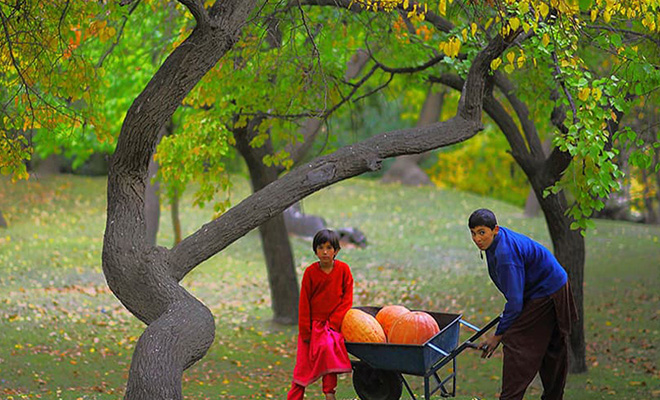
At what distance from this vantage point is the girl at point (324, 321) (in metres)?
7.02

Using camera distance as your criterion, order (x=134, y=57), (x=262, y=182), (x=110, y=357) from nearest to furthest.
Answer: (x=110, y=357) < (x=262, y=182) < (x=134, y=57)

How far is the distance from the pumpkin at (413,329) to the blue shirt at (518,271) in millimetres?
583

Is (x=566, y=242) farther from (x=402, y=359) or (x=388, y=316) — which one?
(x=402, y=359)

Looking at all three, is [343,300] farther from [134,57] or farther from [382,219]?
[382,219]

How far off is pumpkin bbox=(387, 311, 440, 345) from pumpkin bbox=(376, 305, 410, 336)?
0.34ft

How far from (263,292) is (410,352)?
12.5m

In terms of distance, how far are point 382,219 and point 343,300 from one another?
20124 mm

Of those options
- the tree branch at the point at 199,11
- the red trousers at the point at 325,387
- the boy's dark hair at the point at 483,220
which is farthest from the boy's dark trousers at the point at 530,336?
the tree branch at the point at 199,11

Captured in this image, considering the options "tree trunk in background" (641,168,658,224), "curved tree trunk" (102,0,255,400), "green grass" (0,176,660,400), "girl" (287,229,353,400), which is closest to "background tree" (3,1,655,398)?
"curved tree trunk" (102,0,255,400)

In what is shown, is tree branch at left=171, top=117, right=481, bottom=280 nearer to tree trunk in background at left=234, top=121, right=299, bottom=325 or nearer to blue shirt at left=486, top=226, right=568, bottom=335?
blue shirt at left=486, top=226, right=568, bottom=335

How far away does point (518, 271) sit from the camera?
20.5 feet

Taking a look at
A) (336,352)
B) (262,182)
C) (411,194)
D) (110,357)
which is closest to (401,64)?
Answer: (262,182)

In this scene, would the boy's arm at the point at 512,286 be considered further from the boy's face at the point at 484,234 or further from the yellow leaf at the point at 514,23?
the yellow leaf at the point at 514,23

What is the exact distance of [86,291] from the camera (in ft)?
57.8
